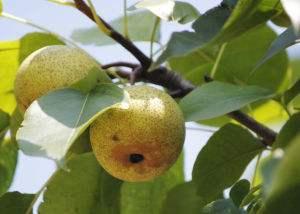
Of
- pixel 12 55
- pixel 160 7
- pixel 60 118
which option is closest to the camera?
→ pixel 60 118

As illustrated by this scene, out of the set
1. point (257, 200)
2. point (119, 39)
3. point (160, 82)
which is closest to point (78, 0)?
point (119, 39)

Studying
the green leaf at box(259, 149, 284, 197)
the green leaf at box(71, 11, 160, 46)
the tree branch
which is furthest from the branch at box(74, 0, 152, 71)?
the green leaf at box(259, 149, 284, 197)

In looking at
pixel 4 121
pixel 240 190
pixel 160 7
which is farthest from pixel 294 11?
pixel 4 121

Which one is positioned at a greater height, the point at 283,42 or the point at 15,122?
the point at 283,42

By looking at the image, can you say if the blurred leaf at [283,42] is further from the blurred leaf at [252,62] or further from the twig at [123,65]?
the blurred leaf at [252,62]

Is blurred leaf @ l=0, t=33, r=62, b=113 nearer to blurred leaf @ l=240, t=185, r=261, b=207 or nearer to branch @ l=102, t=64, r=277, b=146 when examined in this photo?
branch @ l=102, t=64, r=277, b=146

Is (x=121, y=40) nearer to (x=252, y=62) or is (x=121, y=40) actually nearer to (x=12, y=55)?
(x=12, y=55)
